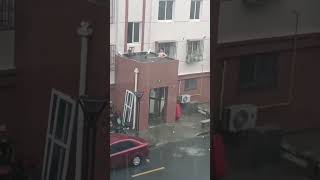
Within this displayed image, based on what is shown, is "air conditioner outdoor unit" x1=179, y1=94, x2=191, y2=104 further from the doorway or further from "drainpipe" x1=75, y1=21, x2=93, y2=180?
"drainpipe" x1=75, y1=21, x2=93, y2=180

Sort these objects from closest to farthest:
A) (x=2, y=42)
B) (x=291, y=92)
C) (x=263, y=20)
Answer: (x=2, y=42) < (x=263, y=20) < (x=291, y=92)

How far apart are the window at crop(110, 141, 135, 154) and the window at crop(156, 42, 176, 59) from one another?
31 cm

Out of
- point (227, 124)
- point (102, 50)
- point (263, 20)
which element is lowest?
point (227, 124)

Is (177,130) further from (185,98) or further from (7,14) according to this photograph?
(7,14)

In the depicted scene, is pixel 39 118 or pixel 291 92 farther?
pixel 291 92

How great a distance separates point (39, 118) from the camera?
137 centimetres

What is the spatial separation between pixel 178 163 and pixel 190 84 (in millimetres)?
271

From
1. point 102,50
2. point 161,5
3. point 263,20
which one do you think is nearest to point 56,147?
point 102,50

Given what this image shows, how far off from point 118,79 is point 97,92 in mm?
79

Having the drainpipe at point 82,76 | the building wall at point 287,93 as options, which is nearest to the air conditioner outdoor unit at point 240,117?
the building wall at point 287,93

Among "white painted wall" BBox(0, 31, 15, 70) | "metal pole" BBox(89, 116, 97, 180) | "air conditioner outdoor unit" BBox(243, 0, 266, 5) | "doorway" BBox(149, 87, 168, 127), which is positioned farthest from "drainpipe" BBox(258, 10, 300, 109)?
"white painted wall" BBox(0, 31, 15, 70)

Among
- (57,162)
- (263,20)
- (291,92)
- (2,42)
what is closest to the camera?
(2,42)

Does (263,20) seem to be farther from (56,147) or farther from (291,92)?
(56,147)

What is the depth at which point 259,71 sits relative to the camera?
154 cm
